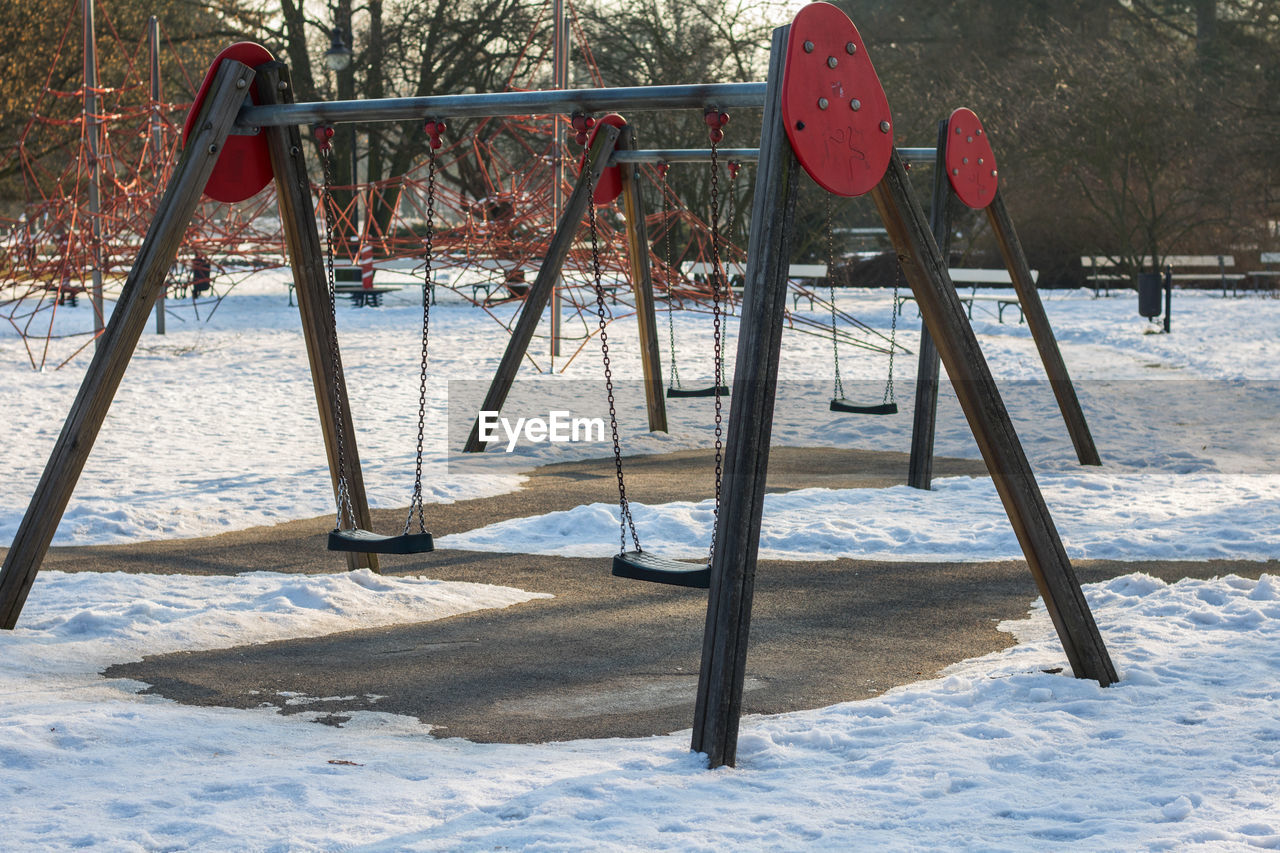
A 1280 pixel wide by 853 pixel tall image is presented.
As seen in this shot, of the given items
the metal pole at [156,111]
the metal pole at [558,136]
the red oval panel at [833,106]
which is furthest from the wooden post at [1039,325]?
the metal pole at [156,111]

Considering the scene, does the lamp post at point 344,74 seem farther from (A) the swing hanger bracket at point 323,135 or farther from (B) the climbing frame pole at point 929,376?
(A) the swing hanger bracket at point 323,135

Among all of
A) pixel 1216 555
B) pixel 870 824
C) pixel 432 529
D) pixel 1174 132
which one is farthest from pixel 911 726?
pixel 1174 132

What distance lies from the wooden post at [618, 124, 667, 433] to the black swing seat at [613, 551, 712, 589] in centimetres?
517

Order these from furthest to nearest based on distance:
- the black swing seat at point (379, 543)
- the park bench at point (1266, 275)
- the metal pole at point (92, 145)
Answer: the park bench at point (1266, 275) → the metal pole at point (92, 145) → the black swing seat at point (379, 543)

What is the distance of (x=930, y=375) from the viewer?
7.49 meters

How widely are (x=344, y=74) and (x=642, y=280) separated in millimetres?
13305

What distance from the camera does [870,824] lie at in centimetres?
292

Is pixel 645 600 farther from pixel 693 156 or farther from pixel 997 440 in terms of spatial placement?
pixel 693 156

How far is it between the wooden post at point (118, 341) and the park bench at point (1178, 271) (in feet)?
71.1

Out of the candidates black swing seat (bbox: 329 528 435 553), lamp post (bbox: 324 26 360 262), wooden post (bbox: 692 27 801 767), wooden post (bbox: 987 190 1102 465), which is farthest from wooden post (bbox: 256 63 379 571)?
lamp post (bbox: 324 26 360 262)

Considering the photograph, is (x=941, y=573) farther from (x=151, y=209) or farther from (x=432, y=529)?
(x=151, y=209)

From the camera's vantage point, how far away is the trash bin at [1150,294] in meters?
A: 17.8

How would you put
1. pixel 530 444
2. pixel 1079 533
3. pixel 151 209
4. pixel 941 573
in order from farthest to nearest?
pixel 151 209 → pixel 530 444 → pixel 1079 533 → pixel 941 573

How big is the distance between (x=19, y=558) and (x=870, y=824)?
3.14m
